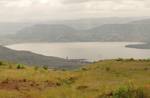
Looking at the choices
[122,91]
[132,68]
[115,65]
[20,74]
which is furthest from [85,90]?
[115,65]

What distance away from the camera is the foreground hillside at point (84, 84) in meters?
20.3

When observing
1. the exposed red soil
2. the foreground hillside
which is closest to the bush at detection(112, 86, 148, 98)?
the foreground hillside

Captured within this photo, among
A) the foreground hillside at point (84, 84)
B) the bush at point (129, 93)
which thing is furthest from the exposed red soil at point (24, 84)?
the bush at point (129, 93)

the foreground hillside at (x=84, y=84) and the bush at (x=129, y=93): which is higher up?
the bush at (x=129, y=93)

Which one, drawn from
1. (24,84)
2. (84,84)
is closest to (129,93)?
(84,84)

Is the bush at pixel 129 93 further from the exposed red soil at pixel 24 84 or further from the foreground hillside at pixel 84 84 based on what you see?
the exposed red soil at pixel 24 84

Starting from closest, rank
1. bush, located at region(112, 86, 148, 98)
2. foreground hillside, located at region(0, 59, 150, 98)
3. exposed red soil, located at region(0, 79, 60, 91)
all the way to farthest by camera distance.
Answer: bush, located at region(112, 86, 148, 98) < foreground hillside, located at region(0, 59, 150, 98) < exposed red soil, located at region(0, 79, 60, 91)

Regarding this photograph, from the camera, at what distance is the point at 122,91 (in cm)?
1927

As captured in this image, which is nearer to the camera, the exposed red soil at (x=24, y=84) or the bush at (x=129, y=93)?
the bush at (x=129, y=93)

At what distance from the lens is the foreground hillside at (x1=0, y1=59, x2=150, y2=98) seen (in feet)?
66.5

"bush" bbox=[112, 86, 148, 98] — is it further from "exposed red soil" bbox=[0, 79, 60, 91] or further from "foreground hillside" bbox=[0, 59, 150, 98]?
"exposed red soil" bbox=[0, 79, 60, 91]

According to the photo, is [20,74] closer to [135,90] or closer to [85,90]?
[85,90]

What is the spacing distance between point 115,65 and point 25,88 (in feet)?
57.5

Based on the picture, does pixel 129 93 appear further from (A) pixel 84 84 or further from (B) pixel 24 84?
(B) pixel 24 84
